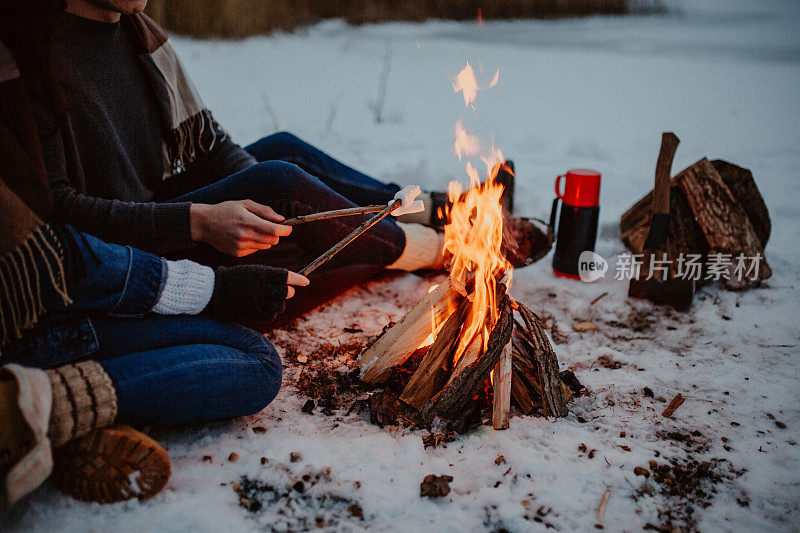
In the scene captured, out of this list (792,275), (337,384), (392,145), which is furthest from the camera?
(392,145)

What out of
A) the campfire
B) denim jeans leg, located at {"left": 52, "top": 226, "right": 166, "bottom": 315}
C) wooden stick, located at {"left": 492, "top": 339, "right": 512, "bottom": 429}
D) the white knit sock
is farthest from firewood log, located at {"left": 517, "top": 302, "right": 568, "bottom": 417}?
denim jeans leg, located at {"left": 52, "top": 226, "right": 166, "bottom": 315}

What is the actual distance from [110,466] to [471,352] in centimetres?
118

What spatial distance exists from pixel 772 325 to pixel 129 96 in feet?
10.2

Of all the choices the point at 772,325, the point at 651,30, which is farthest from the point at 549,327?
the point at 651,30

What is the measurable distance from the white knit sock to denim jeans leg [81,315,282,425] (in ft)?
0.14

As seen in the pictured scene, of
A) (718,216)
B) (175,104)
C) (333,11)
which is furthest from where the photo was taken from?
(333,11)

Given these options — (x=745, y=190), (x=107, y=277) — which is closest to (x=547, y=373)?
(x=107, y=277)

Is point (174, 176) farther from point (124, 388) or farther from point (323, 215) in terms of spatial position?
point (124, 388)

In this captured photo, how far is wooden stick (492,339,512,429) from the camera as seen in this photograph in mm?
1929

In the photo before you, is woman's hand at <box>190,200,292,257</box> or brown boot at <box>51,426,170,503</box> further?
woman's hand at <box>190,200,292,257</box>

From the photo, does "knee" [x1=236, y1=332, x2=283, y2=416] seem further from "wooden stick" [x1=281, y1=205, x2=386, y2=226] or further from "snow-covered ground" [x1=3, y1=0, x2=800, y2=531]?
"wooden stick" [x1=281, y1=205, x2=386, y2=226]

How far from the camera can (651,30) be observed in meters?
10.1

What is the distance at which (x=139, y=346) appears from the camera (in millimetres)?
1697

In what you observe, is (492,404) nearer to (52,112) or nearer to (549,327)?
(549,327)
